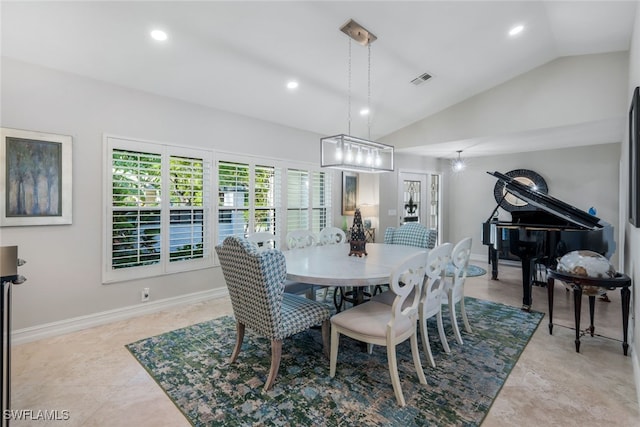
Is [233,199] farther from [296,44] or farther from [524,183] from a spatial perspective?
[524,183]

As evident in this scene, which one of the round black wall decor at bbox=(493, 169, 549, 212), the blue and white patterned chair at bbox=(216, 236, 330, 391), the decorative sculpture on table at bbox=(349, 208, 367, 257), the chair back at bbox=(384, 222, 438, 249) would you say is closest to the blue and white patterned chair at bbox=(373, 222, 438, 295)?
the chair back at bbox=(384, 222, 438, 249)

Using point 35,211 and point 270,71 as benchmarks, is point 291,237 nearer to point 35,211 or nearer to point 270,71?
point 270,71

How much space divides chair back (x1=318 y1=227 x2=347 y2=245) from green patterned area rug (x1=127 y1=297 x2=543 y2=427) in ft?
4.47

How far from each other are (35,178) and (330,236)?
319 cm

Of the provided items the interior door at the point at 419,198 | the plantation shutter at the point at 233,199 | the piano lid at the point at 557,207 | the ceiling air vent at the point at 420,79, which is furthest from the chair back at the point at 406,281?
the interior door at the point at 419,198

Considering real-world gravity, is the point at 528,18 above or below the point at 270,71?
above

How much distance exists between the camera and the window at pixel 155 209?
3314 millimetres

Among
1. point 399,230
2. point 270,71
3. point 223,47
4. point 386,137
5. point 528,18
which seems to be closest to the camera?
point 223,47

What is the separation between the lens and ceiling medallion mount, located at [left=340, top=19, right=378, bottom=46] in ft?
9.91

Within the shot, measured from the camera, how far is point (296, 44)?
3.17m

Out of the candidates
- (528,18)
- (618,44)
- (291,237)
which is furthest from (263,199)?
(618,44)

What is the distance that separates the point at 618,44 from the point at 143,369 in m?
5.98

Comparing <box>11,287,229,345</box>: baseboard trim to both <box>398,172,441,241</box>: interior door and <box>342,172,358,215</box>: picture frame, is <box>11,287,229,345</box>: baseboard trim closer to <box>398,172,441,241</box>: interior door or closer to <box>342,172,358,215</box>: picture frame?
<box>342,172,358,215</box>: picture frame

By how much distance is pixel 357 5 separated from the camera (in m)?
2.81
